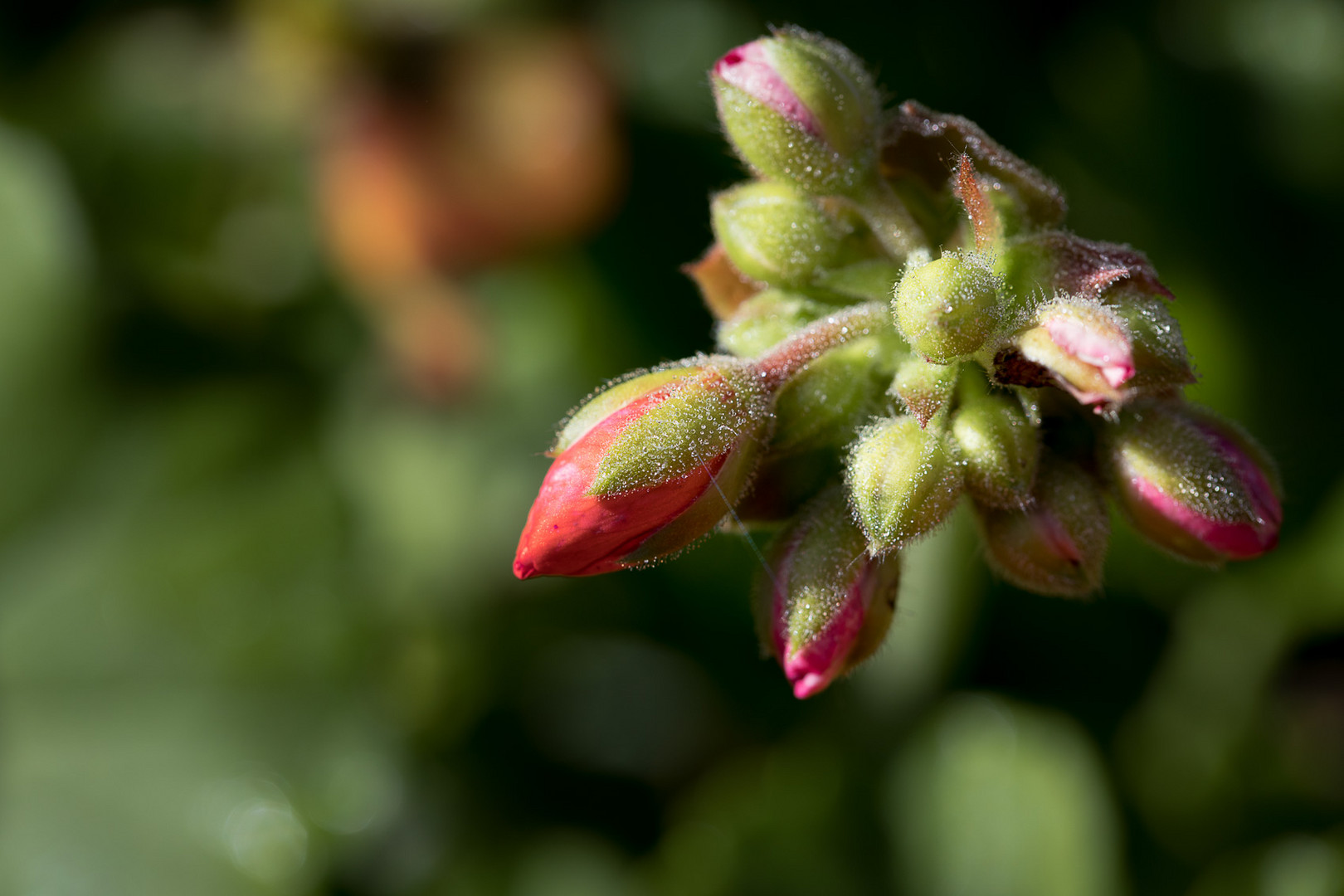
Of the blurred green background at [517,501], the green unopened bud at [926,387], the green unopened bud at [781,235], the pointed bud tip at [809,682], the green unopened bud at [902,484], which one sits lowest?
the blurred green background at [517,501]

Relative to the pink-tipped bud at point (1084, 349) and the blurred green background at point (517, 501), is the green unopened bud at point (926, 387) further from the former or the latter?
the blurred green background at point (517, 501)

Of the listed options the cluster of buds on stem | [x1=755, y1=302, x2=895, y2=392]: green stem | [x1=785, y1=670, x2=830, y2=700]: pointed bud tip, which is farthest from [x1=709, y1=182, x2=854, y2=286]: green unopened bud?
[x1=785, y1=670, x2=830, y2=700]: pointed bud tip

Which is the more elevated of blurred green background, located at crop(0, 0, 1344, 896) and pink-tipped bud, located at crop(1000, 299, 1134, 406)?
pink-tipped bud, located at crop(1000, 299, 1134, 406)

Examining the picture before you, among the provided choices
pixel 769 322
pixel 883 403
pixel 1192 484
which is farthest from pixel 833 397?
pixel 1192 484

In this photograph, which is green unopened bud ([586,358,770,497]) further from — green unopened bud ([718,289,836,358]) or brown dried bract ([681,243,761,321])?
brown dried bract ([681,243,761,321])

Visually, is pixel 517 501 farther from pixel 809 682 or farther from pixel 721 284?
pixel 809 682

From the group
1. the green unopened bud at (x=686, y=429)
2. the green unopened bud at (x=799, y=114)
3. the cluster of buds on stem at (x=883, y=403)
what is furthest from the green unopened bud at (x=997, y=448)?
the green unopened bud at (x=799, y=114)

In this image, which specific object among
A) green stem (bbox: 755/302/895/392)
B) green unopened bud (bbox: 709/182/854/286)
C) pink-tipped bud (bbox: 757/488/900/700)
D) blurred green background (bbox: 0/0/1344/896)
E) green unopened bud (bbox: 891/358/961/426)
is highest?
green unopened bud (bbox: 709/182/854/286)
